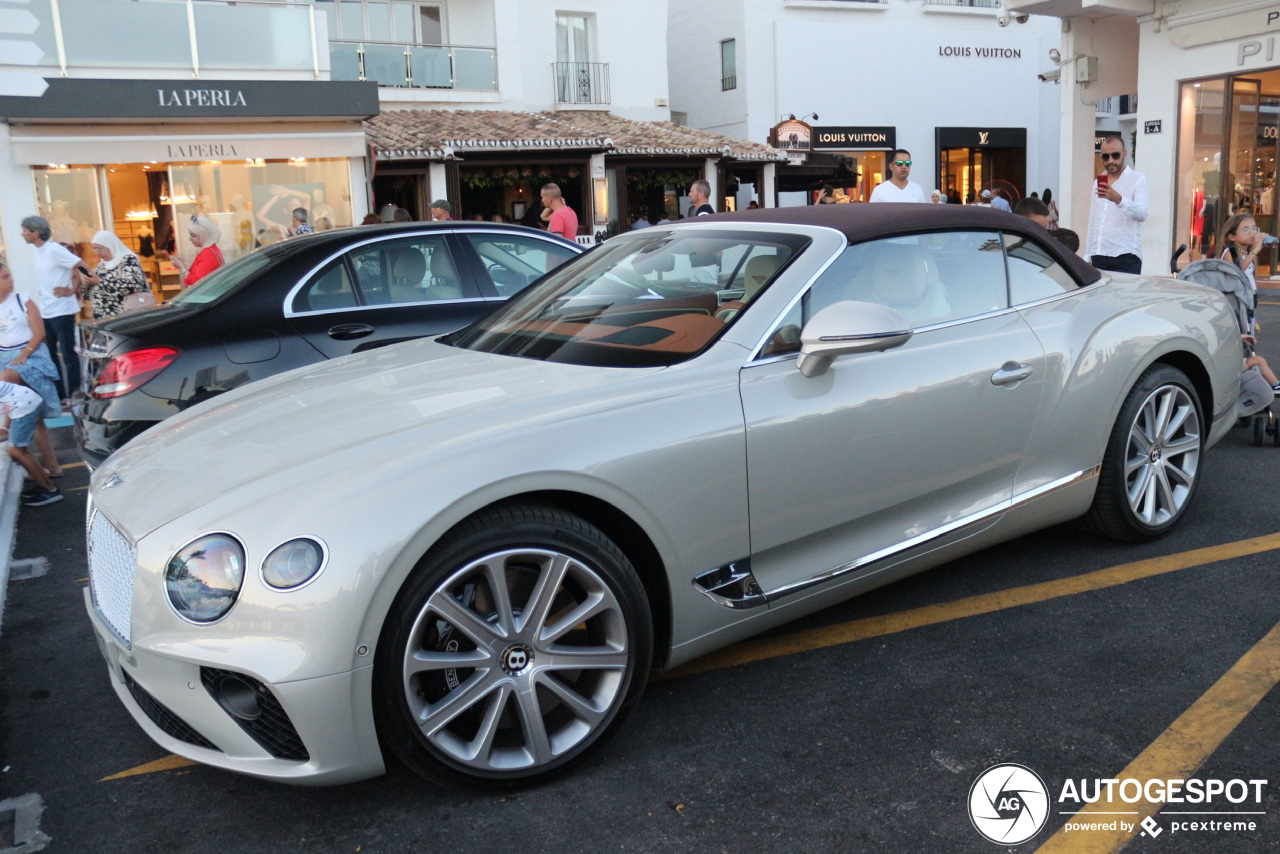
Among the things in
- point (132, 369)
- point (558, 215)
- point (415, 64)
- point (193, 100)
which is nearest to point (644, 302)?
point (132, 369)

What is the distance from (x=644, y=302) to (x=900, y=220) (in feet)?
3.11

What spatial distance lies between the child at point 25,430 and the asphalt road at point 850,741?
7.58 ft

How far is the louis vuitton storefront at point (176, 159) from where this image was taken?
48.1ft

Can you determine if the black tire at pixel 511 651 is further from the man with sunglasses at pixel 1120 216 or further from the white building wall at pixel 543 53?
the white building wall at pixel 543 53

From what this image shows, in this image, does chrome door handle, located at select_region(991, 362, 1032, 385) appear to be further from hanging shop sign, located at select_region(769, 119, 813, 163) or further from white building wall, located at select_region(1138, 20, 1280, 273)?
hanging shop sign, located at select_region(769, 119, 813, 163)

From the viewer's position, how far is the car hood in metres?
2.61

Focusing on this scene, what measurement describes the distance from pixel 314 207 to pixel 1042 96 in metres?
24.1

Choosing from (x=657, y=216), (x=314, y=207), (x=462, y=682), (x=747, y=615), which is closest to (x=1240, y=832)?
(x=747, y=615)

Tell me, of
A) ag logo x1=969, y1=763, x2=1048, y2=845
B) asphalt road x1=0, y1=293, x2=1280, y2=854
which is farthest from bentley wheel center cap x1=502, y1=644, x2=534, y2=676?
ag logo x1=969, y1=763, x2=1048, y2=845

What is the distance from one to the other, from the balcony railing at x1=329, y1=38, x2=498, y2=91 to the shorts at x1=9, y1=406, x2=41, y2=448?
678 inches

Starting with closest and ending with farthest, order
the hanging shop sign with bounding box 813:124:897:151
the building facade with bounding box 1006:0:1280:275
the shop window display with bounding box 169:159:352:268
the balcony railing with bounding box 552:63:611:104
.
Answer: the building facade with bounding box 1006:0:1280:275, the shop window display with bounding box 169:159:352:268, the balcony railing with bounding box 552:63:611:104, the hanging shop sign with bounding box 813:124:897:151

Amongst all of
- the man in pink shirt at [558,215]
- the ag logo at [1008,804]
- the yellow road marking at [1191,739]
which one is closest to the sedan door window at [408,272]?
the ag logo at [1008,804]

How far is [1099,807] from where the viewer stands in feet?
8.26

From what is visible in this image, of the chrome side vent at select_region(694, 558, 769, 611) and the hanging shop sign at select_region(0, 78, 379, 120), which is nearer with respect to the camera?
the chrome side vent at select_region(694, 558, 769, 611)
